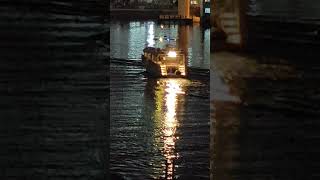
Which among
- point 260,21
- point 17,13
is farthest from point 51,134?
point 260,21

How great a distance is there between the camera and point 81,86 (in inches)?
80.8

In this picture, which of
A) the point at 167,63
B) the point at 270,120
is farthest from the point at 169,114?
the point at 270,120

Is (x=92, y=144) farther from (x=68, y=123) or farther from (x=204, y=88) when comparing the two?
(x=204, y=88)

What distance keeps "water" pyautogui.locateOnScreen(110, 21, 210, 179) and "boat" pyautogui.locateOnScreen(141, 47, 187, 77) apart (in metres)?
0.70

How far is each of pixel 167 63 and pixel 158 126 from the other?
13.3 metres

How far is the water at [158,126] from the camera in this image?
16.7 m

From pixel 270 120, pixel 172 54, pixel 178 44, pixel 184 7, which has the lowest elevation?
pixel 178 44

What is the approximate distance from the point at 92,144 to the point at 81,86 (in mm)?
190

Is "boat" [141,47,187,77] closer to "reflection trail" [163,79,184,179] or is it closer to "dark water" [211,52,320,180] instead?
"reflection trail" [163,79,184,179]

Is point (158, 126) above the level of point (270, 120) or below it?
below

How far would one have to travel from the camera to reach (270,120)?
2150 mm

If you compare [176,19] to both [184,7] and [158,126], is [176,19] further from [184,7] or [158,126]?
[158,126]

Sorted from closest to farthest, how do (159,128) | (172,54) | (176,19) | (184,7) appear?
1. (159,128)
2. (172,54)
3. (176,19)
4. (184,7)

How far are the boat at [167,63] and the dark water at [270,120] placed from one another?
111 ft
